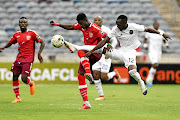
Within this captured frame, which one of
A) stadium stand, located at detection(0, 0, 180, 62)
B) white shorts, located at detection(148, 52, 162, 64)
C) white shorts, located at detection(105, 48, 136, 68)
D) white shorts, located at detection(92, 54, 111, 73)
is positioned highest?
stadium stand, located at detection(0, 0, 180, 62)

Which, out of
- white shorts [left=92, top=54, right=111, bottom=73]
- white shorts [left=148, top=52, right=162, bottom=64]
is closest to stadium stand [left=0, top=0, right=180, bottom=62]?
white shorts [left=148, top=52, right=162, bottom=64]

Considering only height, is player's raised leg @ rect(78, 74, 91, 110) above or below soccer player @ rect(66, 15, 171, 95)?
below

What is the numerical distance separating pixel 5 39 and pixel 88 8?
636 cm

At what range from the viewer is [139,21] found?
84.6 ft

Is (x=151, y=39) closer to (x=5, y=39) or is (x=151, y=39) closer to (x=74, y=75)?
(x=74, y=75)

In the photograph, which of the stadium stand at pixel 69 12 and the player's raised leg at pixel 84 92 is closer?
the player's raised leg at pixel 84 92

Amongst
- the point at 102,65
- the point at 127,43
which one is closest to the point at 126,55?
the point at 127,43

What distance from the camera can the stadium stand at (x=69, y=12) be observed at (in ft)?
80.0

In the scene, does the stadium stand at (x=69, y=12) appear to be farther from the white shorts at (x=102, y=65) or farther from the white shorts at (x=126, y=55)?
the white shorts at (x=126, y=55)

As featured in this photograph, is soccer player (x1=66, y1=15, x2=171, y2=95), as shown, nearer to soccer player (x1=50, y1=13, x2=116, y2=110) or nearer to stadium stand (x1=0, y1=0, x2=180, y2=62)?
soccer player (x1=50, y1=13, x2=116, y2=110)

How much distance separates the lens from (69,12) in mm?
26000

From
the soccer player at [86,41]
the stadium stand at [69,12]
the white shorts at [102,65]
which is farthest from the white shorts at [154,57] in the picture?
the soccer player at [86,41]

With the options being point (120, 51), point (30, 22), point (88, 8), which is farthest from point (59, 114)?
point (88, 8)

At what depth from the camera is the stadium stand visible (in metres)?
24.4
